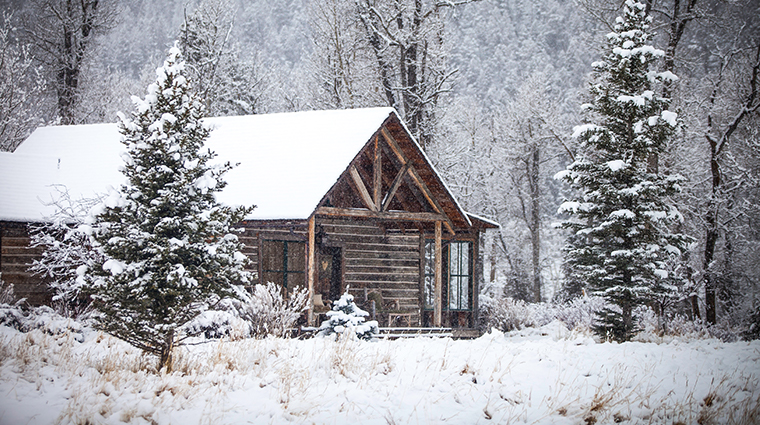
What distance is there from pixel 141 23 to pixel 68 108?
41.2m

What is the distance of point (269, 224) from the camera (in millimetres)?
14188

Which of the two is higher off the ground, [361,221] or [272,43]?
[272,43]

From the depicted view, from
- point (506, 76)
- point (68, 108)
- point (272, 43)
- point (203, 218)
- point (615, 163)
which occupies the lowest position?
point (203, 218)

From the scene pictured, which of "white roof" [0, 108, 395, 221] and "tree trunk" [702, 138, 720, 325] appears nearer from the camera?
"white roof" [0, 108, 395, 221]

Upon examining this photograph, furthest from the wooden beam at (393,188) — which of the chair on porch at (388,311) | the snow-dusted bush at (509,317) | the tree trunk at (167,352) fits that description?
the tree trunk at (167,352)

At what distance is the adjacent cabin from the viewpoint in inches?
589

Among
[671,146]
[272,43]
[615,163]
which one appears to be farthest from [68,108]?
[272,43]

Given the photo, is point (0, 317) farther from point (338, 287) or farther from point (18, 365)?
point (338, 287)

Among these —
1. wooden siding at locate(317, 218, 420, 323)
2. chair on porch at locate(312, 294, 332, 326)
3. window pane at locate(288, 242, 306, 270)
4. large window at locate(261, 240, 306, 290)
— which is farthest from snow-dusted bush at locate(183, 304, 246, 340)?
wooden siding at locate(317, 218, 420, 323)

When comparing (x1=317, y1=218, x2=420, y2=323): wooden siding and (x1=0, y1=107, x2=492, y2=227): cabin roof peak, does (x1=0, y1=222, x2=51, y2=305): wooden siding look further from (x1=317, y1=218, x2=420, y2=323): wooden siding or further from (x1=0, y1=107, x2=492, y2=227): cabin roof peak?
(x1=317, y1=218, x2=420, y2=323): wooden siding

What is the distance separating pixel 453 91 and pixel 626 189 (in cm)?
1870

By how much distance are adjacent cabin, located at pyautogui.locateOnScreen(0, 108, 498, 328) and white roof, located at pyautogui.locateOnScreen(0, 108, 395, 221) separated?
4cm

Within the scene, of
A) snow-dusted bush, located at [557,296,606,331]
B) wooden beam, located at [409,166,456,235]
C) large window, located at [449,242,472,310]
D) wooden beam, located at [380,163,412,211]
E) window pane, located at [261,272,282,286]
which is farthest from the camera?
large window, located at [449,242,472,310]

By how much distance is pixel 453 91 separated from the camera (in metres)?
31.5
